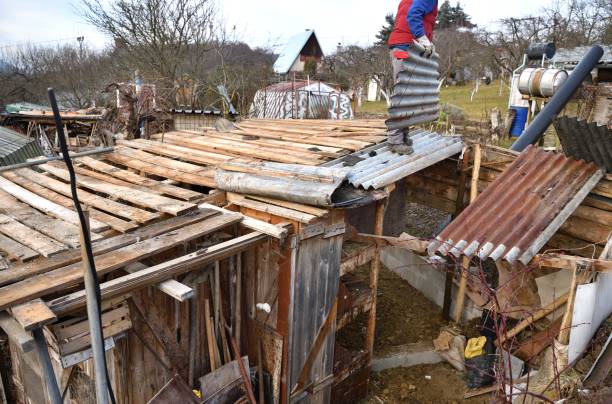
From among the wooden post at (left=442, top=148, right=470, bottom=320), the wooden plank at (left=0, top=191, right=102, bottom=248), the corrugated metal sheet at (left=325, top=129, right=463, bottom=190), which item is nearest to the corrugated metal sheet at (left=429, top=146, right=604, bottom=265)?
the corrugated metal sheet at (left=325, top=129, right=463, bottom=190)

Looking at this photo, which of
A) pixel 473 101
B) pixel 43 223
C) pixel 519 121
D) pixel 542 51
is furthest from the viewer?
pixel 473 101

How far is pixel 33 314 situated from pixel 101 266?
0.64 metres

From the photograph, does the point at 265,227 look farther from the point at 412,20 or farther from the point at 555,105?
the point at 555,105

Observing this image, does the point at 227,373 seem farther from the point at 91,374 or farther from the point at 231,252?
the point at 231,252

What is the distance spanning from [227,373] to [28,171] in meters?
4.27

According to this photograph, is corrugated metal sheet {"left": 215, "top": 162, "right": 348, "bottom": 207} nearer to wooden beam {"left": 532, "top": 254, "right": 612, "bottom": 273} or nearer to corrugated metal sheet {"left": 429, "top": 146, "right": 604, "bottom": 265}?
corrugated metal sheet {"left": 429, "top": 146, "right": 604, "bottom": 265}

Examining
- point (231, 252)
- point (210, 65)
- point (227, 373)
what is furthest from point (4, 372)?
point (210, 65)

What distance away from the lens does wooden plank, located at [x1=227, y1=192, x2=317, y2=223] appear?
4.38m

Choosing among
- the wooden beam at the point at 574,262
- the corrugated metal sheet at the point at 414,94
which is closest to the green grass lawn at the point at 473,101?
the corrugated metal sheet at the point at 414,94

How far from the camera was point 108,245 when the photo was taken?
3.64 metres

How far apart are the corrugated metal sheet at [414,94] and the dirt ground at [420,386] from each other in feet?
13.2

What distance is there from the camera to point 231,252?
13.1 ft

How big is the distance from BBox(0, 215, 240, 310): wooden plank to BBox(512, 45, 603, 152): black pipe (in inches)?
212

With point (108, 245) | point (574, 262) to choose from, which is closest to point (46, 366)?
point (108, 245)
